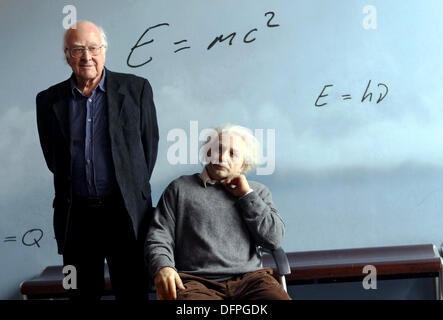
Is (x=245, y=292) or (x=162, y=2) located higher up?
(x=162, y=2)

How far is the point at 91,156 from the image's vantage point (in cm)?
213

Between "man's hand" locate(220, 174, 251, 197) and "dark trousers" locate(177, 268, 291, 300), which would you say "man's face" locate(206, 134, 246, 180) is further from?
"dark trousers" locate(177, 268, 291, 300)

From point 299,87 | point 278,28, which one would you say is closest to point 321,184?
point 299,87

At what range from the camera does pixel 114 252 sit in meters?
2.18

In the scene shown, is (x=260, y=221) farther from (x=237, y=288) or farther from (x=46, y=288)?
(x=46, y=288)

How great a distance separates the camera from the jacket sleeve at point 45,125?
2.23 m

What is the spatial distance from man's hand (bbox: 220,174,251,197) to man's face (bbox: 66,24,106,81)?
66 cm

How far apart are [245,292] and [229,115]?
1.22m

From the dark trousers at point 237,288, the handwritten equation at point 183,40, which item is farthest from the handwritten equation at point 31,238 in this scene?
the dark trousers at point 237,288
